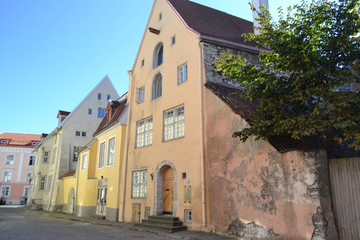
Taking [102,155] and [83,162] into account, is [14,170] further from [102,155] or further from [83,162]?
[102,155]

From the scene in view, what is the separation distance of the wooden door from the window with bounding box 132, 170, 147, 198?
1630mm

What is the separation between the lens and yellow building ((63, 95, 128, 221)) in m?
18.0

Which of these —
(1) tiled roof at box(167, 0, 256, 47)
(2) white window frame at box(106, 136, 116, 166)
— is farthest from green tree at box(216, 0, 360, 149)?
(2) white window frame at box(106, 136, 116, 166)

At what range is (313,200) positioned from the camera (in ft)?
24.3

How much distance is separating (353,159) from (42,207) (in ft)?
106

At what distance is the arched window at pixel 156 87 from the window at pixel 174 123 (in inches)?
75.2

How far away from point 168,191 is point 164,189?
13.1 inches

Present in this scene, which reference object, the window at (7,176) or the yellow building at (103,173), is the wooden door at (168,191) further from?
the window at (7,176)

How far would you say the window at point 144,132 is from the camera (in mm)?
16344

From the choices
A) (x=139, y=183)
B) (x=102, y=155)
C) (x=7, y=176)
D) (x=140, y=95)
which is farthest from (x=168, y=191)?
(x=7, y=176)

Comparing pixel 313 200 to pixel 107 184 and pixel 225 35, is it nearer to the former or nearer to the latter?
pixel 225 35

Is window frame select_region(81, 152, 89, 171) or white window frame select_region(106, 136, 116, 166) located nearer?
white window frame select_region(106, 136, 116, 166)

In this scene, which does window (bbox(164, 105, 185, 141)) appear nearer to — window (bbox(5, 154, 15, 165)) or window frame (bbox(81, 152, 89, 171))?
window frame (bbox(81, 152, 89, 171))

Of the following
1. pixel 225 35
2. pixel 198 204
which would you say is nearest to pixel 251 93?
pixel 198 204
